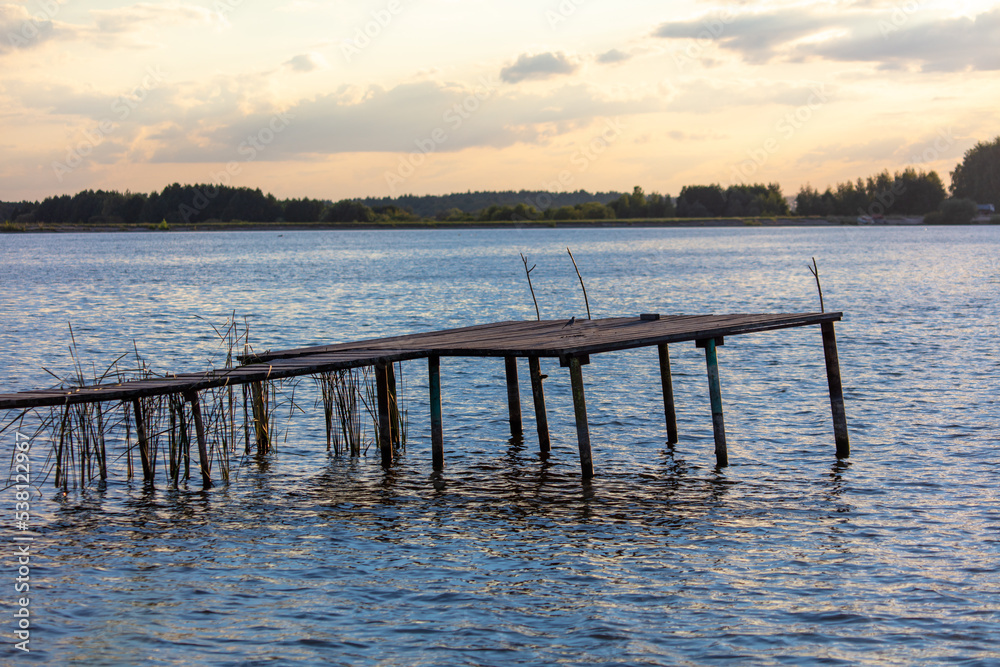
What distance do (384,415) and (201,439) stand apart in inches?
118

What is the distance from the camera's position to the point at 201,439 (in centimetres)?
1403

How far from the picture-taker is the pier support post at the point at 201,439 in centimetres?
1368

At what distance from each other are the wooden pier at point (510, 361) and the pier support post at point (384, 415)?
2 centimetres

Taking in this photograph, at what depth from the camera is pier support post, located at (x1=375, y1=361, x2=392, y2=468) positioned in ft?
50.3

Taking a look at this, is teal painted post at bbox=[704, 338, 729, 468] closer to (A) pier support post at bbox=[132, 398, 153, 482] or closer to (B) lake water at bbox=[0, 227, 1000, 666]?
(B) lake water at bbox=[0, 227, 1000, 666]

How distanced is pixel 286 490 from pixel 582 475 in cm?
465

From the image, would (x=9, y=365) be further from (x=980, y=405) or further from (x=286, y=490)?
(x=980, y=405)

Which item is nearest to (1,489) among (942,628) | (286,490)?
(286,490)

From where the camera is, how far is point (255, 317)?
4491 centimetres

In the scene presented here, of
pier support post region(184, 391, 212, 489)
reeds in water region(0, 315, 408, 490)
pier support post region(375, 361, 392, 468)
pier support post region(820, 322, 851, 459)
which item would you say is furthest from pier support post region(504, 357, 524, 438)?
pier support post region(184, 391, 212, 489)

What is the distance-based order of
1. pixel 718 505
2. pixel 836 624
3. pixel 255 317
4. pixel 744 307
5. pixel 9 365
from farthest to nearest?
pixel 744 307, pixel 255 317, pixel 9 365, pixel 718 505, pixel 836 624

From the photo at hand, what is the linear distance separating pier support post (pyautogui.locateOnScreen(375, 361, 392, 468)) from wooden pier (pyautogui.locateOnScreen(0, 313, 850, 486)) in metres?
0.02

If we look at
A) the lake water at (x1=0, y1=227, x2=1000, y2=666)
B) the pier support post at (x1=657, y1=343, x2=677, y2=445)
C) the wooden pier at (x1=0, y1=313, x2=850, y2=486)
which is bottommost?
the lake water at (x1=0, y1=227, x2=1000, y2=666)

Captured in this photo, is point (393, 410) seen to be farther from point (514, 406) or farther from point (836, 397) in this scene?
point (836, 397)
